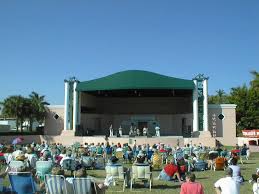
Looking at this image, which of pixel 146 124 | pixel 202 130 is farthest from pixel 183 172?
pixel 146 124

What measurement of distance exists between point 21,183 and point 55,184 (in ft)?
2.86

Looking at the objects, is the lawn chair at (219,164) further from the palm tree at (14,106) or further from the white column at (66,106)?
the palm tree at (14,106)

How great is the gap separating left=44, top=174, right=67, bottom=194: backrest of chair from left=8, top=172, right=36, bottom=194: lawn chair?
53 centimetres

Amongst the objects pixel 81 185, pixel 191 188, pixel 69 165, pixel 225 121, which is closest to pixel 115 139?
pixel 225 121

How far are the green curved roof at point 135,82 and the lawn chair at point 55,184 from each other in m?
34.5

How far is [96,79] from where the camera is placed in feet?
145

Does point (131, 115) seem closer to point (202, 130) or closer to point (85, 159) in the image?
point (202, 130)

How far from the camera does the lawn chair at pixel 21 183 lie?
25.6 ft

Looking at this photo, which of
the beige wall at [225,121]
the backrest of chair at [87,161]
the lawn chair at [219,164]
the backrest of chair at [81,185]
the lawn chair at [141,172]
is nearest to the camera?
the backrest of chair at [81,185]

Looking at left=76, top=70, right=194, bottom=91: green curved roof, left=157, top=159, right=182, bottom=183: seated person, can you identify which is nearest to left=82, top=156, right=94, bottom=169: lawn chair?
left=157, top=159, right=182, bottom=183: seated person

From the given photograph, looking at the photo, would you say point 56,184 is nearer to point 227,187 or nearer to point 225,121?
point 227,187

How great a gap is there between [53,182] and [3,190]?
3.29 ft

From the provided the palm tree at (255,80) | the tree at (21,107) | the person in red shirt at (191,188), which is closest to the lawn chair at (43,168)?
the person in red shirt at (191,188)

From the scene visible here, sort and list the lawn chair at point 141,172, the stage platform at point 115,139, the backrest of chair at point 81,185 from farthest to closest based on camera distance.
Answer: the stage platform at point 115,139 < the lawn chair at point 141,172 < the backrest of chair at point 81,185
